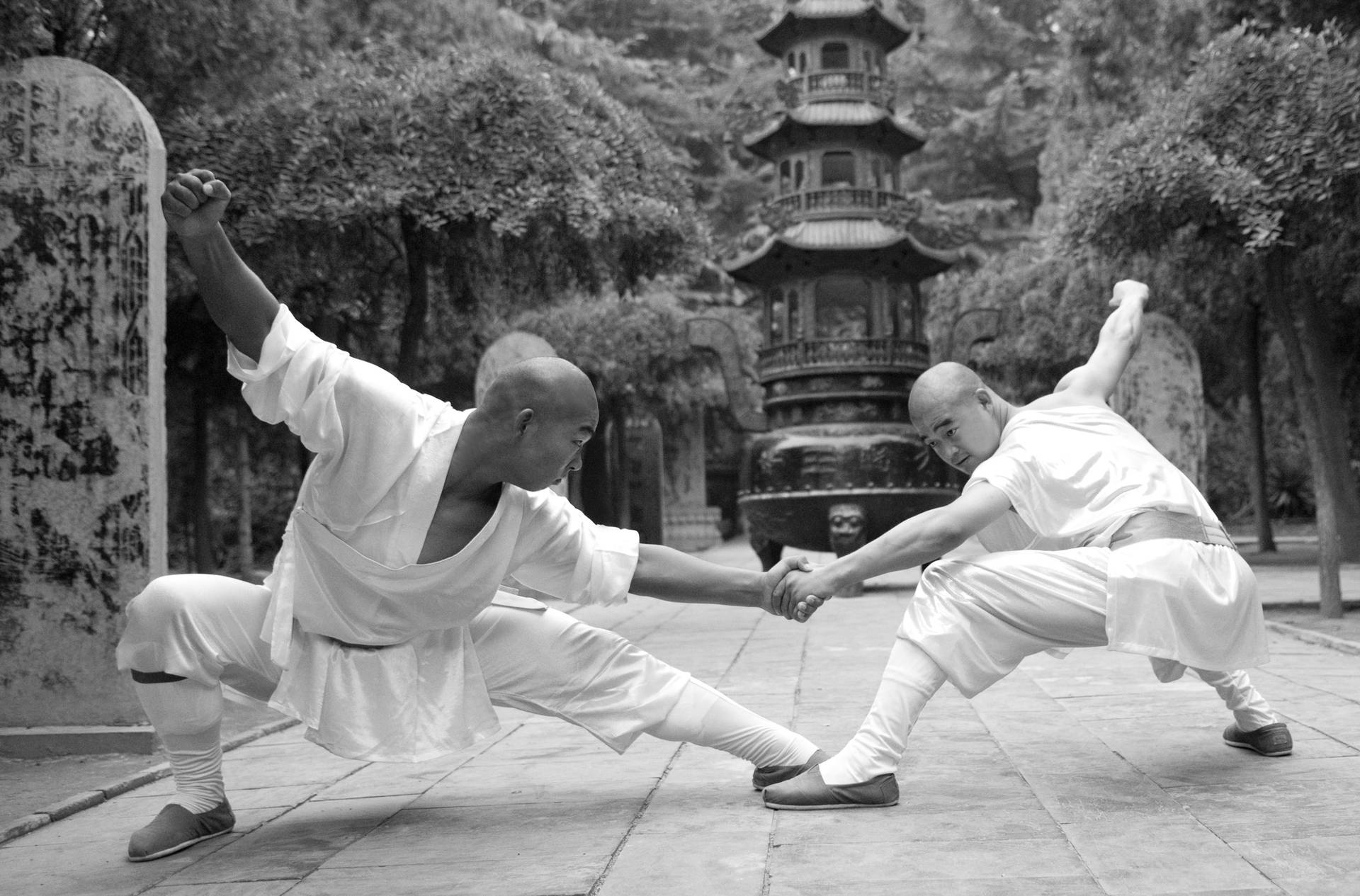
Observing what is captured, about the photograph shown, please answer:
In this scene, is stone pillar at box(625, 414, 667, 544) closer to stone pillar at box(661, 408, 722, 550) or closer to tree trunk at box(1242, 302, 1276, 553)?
stone pillar at box(661, 408, 722, 550)

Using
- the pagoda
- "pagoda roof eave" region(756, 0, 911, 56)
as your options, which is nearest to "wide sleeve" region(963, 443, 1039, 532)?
the pagoda

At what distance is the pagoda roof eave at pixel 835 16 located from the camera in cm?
1403

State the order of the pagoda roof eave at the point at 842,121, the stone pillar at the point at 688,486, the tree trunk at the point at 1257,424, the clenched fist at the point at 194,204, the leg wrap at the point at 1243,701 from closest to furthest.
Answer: the clenched fist at the point at 194,204 → the leg wrap at the point at 1243,701 → the pagoda roof eave at the point at 842,121 → the tree trunk at the point at 1257,424 → the stone pillar at the point at 688,486

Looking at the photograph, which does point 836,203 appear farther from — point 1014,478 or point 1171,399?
point 1014,478

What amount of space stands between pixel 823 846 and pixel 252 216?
723 centimetres

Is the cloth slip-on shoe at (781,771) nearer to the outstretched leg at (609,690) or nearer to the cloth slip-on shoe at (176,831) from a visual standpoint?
the outstretched leg at (609,690)

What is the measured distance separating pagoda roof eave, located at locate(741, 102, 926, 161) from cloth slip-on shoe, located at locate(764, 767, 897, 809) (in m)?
11.2

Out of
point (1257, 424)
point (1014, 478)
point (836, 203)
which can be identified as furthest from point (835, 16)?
point (1014, 478)

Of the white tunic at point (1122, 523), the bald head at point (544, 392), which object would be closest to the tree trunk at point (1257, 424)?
the white tunic at point (1122, 523)

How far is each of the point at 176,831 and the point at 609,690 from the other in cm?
119

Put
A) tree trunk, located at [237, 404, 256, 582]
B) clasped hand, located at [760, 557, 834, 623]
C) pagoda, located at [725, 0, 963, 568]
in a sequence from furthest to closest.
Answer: tree trunk, located at [237, 404, 256, 582], pagoda, located at [725, 0, 963, 568], clasped hand, located at [760, 557, 834, 623]

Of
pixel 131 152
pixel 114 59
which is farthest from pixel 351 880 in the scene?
pixel 114 59

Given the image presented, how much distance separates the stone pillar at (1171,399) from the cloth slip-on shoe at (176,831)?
26.9 feet

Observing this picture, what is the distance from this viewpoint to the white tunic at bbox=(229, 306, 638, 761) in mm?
3207
